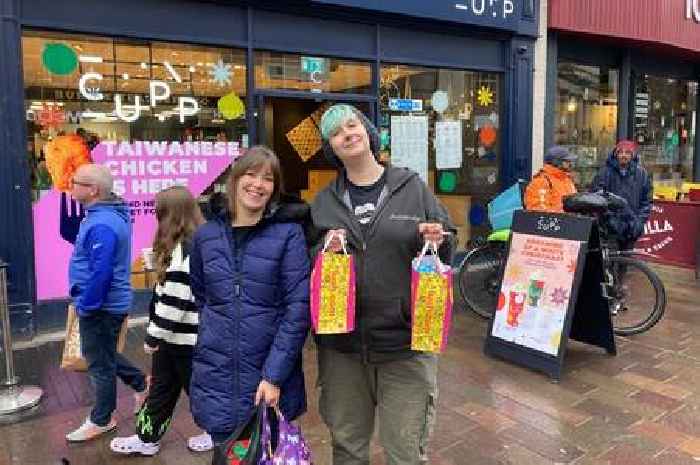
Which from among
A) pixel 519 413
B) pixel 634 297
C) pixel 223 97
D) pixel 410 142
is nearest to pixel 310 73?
pixel 223 97

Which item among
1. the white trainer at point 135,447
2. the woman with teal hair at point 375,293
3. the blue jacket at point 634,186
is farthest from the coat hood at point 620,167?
the white trainer at point 135,447

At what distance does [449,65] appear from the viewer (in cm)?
827

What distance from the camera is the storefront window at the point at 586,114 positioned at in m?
9.88

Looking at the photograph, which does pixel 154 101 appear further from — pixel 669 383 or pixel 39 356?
pixel 669 383

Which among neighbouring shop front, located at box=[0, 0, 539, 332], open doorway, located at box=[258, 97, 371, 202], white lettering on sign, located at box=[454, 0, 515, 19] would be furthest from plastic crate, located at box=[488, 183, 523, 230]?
white lettering on sign, located at box=[454, 0, 515, 19]

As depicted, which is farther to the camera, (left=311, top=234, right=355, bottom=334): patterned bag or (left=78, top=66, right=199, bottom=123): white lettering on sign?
(left=78, top=66, right=199, bottom=123): white lettering on sign

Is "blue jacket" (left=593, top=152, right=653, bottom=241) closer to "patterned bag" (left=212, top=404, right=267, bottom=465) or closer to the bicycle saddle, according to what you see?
the bicycle saddle

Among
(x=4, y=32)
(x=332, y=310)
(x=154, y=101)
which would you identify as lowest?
(x=332, y=310)

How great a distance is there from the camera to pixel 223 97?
6609 mm

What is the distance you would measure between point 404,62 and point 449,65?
761mm

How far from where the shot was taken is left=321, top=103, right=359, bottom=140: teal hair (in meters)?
2.45

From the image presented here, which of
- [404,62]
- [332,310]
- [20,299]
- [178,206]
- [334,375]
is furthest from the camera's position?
[404,62]

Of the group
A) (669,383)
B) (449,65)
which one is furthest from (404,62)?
Answer: (669,383)

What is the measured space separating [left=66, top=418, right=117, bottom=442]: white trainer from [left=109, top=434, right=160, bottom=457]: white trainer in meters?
0.23
